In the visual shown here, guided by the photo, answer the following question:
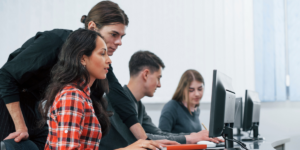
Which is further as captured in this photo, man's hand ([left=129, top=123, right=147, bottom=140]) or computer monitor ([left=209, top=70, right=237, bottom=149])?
man's hand ([left=129, top=123, right=147, bottom=140])

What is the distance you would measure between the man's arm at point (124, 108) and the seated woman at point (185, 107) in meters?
0.72

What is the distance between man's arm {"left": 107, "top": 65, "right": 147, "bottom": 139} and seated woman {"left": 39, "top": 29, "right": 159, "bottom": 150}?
26 centimetres

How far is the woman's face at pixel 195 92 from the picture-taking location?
2.25 m

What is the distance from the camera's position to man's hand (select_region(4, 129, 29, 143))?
0.84 meters

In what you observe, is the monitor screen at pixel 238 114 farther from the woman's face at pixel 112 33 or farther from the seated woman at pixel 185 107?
the woman's face at pixel 112 33

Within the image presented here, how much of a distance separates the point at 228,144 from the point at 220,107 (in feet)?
0.72

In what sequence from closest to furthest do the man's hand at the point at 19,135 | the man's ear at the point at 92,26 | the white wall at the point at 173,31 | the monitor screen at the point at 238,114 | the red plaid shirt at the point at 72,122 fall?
the red plaid shirt at the point at 72,122 < the man's hand at the point at 19,135 < the man's ear at the point at 92,26 < the monitor screen at the point at 238,114 < the white wall at the point at 173,31

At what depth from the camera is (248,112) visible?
6.03 feet

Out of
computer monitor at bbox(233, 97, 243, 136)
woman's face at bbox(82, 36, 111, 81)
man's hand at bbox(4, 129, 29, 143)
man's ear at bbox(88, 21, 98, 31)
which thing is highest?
man's ear at bbox(88, 21, 98, 31)

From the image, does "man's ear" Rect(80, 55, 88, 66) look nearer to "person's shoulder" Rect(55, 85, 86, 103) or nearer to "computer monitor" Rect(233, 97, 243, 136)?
"person's shoulder" Rect(55, 85, 86, 103)

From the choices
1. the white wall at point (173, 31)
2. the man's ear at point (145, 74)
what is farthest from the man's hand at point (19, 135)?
the white wall at point (173, 31)

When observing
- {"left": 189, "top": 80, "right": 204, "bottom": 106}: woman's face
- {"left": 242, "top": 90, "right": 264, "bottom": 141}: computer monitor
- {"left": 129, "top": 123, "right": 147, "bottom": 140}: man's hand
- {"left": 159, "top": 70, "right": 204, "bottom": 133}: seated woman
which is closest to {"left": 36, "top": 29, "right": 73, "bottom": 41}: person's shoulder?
{"left": 129, "top": 123, "right": 147, "bottom": 140}: man's hand

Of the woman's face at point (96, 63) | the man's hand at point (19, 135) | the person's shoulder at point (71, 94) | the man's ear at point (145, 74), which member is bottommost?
the man's hand at point (19, 135)

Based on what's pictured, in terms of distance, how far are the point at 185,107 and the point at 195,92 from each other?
6.4 inches
